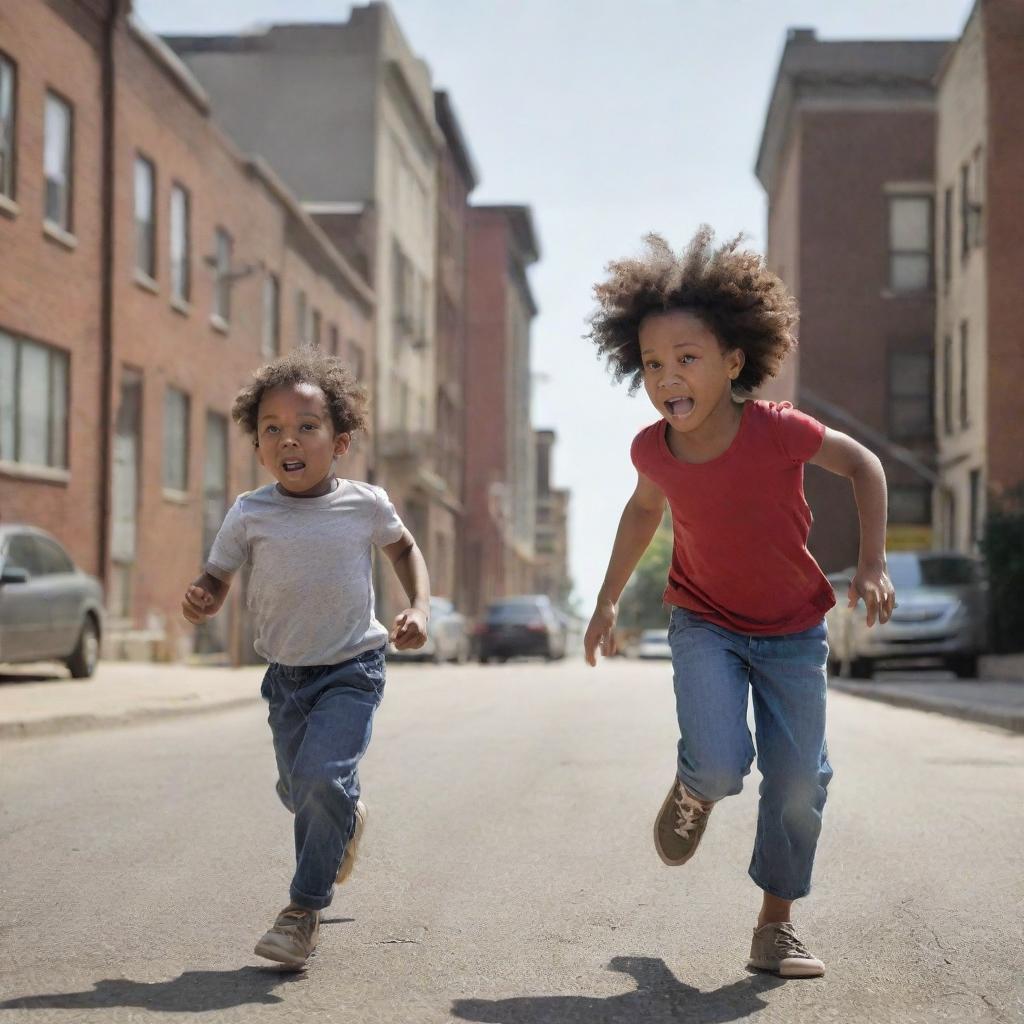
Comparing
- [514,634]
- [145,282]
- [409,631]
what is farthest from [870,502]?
[514,634]

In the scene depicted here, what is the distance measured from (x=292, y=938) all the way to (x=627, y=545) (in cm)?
151

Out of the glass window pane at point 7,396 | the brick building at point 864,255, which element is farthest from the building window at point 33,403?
the brick building at point 864,255

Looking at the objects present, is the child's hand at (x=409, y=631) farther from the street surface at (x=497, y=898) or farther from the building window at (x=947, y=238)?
the building window at (x=947, y=238)

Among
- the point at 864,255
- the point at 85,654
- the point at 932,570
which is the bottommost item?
the point at 85,654

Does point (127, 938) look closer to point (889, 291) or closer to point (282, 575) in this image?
point (282, 575)

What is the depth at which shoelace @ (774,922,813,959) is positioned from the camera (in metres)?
4.77

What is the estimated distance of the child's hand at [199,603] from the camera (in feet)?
16.6

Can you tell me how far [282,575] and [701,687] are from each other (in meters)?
1.22

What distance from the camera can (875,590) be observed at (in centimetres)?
476

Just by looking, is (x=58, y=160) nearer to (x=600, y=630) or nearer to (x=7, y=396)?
(x=7, y=396)

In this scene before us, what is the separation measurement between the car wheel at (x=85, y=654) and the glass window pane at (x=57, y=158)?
22.7 ft

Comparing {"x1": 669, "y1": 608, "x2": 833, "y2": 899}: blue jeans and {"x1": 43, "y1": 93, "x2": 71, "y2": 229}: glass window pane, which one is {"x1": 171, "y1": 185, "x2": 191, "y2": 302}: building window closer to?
{"x1": 43, "y1": 93, "x2": 71, "y2": 229}: glass window pane

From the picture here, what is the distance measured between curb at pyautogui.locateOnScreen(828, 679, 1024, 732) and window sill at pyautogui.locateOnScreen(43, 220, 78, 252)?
11.2 meters

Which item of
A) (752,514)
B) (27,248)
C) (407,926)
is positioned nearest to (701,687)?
(752,514)
